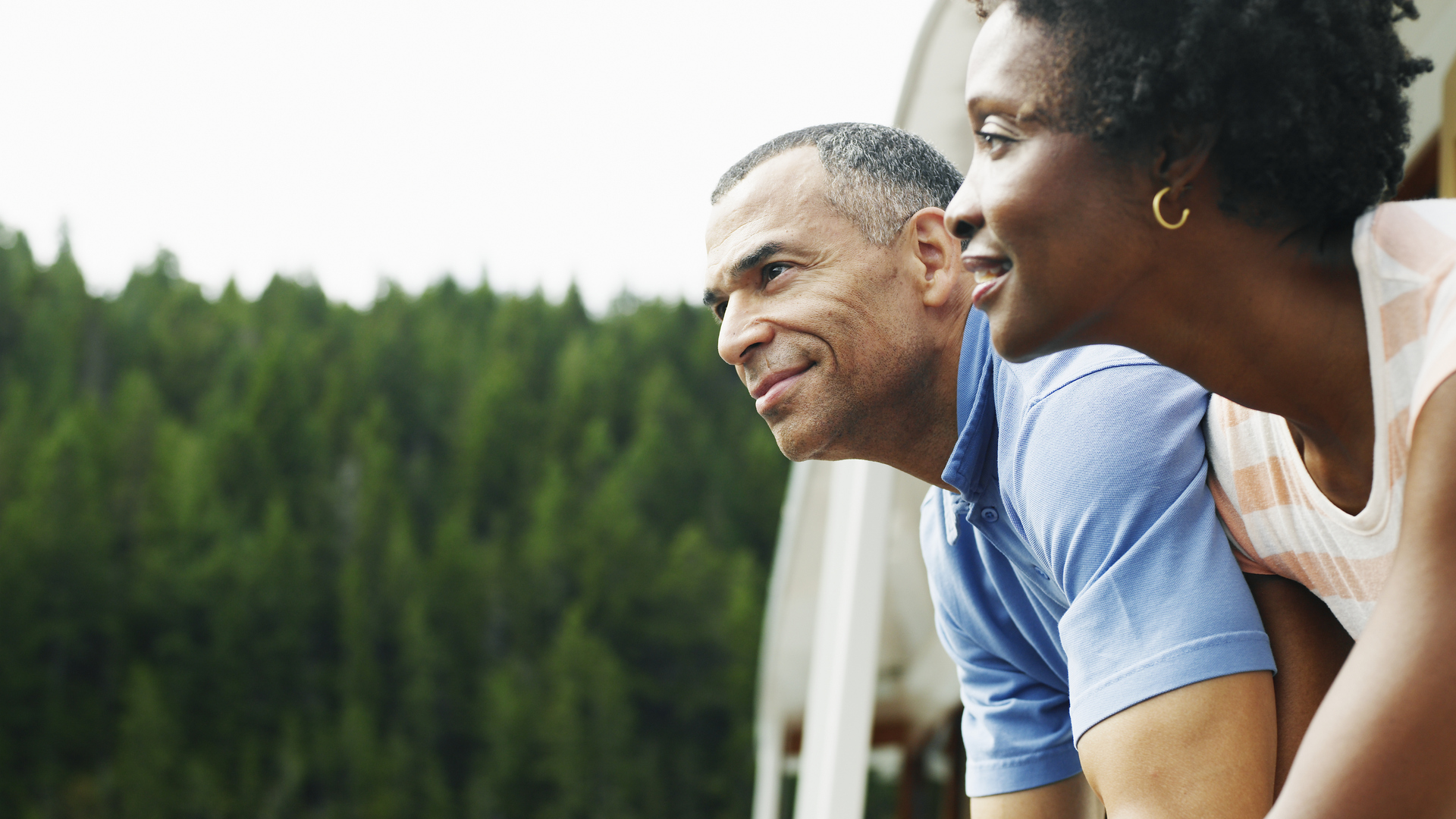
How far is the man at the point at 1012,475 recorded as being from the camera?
3.72ft

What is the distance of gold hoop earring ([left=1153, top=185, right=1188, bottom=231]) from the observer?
979 mm

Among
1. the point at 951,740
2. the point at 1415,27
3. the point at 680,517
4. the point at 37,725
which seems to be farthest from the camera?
the point at 680,517

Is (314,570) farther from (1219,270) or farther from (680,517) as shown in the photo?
(1219,270)

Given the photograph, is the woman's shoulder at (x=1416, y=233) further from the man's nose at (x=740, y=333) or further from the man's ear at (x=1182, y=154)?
the man's nose at (x=740, y=333)

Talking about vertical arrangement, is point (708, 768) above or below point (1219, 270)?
below

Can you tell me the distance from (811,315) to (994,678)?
0.61m

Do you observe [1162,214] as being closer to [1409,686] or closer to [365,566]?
[1409,686]

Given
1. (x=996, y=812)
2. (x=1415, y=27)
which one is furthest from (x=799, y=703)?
(x=996, y=812)

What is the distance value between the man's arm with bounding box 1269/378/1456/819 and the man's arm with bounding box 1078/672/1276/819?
24 cm

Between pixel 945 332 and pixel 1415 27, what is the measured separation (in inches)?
84.4

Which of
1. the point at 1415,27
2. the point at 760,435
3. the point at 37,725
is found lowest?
the point at 37,725

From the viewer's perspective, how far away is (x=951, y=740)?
9297 mm

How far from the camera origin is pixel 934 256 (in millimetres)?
1664

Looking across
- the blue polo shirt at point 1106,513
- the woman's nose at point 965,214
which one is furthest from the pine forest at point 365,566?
the woman's nose at point 965,214
